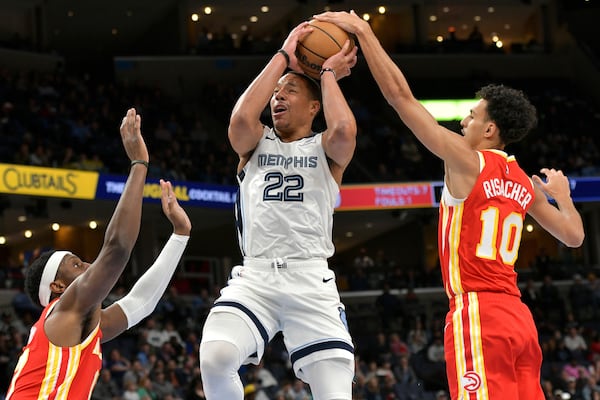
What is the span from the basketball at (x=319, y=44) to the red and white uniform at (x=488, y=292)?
1.14 metres

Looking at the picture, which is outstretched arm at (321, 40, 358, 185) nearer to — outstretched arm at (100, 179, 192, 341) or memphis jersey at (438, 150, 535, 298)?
memphis jersey at (438, 150, 535, 298)

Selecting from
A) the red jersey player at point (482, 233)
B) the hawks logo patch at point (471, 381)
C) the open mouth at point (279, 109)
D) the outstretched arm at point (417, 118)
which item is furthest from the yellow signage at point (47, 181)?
the hawks logo patch at point (471, 381)

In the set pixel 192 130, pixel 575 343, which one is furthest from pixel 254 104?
pixel 192 130

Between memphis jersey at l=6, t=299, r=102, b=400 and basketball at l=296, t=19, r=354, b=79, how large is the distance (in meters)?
2.16

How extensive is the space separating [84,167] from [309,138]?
17.7m

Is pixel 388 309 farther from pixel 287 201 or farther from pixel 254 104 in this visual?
pixel 254 104

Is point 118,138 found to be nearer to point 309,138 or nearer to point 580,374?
point 580,374

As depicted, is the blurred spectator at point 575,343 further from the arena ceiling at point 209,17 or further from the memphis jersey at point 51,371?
the memphis jersey at point 51,371

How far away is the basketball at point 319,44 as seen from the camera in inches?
250

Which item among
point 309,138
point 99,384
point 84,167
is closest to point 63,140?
point 84,167

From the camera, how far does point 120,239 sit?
5.27m

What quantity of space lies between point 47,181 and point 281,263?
16729mm

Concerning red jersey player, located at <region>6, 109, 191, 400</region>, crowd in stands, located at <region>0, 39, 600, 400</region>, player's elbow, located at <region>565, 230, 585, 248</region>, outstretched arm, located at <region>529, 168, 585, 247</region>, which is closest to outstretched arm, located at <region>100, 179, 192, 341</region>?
red jersey player, located at <region>6, 109, 191, 400</region>

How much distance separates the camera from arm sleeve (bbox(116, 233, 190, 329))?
607cm
